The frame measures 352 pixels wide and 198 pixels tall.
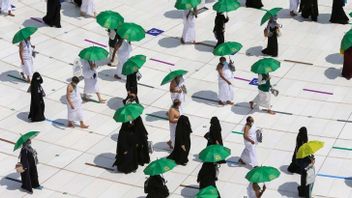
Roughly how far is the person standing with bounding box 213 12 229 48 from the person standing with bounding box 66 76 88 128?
6.98 metres

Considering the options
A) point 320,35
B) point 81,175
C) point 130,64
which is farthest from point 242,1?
point 81,175

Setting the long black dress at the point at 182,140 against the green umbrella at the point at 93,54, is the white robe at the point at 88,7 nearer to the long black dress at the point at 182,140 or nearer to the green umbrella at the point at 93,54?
the green umbrella at the point at 93,54

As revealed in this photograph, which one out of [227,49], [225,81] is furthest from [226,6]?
[225,81]

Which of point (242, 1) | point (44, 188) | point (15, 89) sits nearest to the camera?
point (44, 188)

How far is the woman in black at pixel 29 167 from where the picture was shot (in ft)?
66.1

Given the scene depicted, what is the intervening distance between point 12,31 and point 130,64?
737cm

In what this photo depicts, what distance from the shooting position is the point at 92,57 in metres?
24.0

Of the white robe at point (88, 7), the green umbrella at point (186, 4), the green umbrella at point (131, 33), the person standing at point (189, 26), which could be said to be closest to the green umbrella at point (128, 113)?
the green umbrella at point (131, 33)

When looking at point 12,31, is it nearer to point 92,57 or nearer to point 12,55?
point 12,55

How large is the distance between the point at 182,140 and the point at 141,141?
1127 mm

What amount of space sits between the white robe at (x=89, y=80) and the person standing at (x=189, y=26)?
5461mm

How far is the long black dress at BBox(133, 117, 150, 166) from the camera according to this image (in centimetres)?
2142

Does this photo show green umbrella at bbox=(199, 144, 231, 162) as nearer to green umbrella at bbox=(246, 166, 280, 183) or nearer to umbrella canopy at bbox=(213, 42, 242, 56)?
green umbrella at bbox=(246, 166, 280, 183)

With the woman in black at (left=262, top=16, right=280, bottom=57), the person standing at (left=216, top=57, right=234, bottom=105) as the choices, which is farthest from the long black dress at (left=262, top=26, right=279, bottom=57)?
the person standing at (left=216, top=57, right=234, bottom=105)
